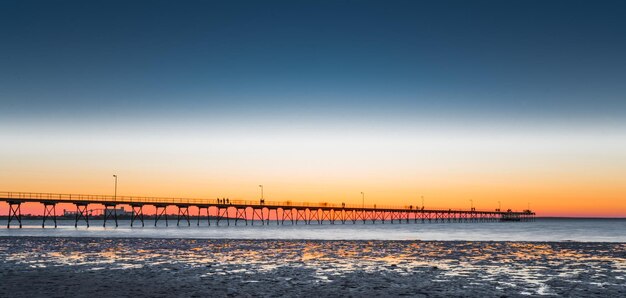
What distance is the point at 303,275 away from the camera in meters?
21.2

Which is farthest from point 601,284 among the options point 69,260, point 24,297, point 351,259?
point 69,260

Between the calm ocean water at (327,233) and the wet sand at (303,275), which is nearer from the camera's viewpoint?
the wet sand at (303,275)

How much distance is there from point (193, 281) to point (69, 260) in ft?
32.5

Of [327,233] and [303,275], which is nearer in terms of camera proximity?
[303,275]

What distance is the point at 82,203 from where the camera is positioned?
92.5 meters

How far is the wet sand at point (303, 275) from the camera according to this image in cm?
1714

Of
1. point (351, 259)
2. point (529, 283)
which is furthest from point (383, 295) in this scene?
point (351, 259)

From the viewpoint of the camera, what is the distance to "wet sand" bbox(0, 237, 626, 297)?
56.2ft

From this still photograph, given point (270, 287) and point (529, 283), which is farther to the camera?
point (529, 283)

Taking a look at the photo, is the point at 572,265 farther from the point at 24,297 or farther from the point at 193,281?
the point at 24,297

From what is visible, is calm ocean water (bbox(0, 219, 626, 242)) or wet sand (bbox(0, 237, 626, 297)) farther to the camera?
A: calm ocean water (bbox(0, 219, 626, 242))

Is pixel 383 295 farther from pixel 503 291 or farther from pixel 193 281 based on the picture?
pixel 193 281

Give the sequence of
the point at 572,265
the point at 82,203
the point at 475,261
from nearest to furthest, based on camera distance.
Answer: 1. the point at 572,265
2. the point at 475,261
3. the point at 82,203

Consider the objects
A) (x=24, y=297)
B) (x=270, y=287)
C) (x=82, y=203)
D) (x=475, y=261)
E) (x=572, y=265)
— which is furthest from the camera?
(x=82, y=203)
